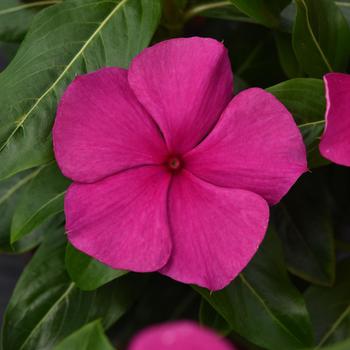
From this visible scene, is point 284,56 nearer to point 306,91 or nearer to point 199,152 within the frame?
point 306,91

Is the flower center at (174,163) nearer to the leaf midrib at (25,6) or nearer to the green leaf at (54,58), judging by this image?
the green leaf at (54,58)

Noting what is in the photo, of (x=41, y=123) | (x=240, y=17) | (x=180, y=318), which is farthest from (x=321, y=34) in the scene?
(x=180, y=318)

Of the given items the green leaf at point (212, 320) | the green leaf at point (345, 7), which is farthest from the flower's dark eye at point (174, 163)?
the green leaf at point (345, 7)

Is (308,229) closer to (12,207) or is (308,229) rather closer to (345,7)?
(345,7)

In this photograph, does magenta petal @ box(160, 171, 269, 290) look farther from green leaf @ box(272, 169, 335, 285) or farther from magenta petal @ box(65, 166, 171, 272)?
green leaf @ box(272, 169, 335, 285)

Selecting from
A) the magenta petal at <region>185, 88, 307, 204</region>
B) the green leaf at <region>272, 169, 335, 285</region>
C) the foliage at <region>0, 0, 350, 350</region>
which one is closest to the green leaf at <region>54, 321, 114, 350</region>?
the foliage at <region>0, 0, 350, 350</region>
